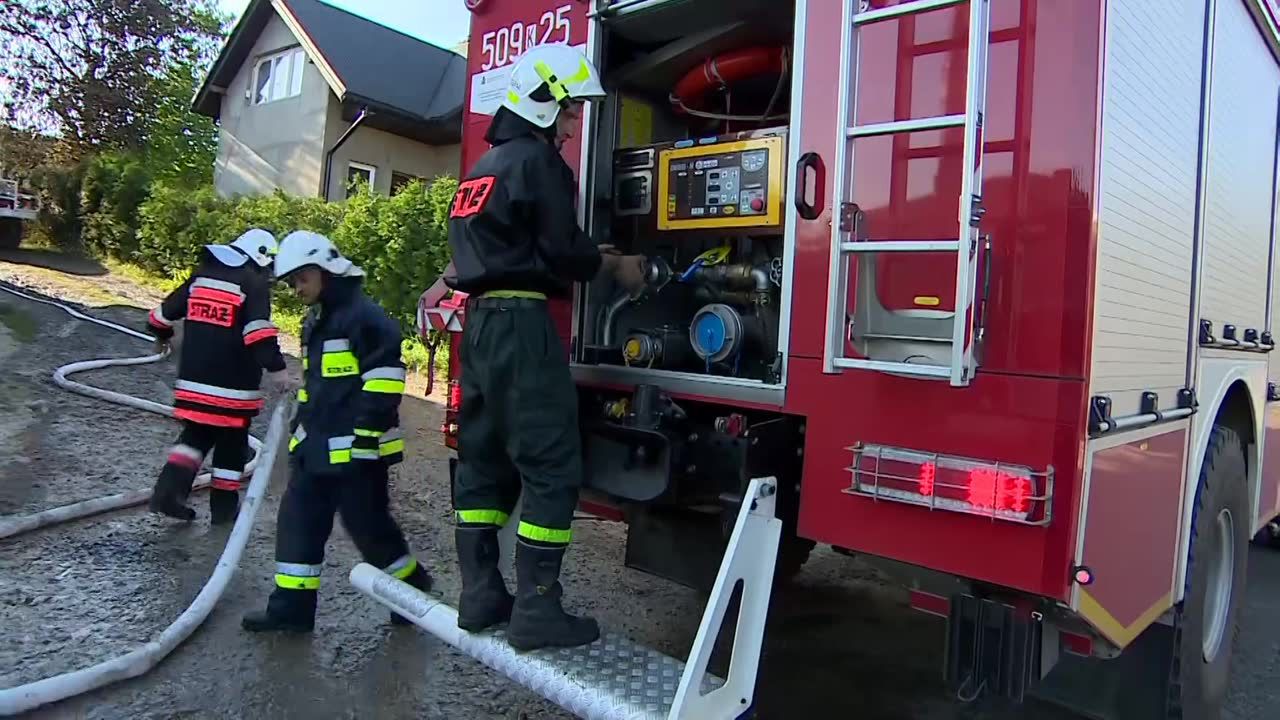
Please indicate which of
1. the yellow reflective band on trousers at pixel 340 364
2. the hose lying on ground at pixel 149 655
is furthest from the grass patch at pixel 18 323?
the yellow reflective band on trousers at pixel 340 364

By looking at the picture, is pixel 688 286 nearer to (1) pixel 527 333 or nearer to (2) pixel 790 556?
(1) pixel 527 333

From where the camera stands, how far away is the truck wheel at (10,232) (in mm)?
23125

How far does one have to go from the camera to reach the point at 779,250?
3285 mm

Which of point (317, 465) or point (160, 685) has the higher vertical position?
point (317, 465)

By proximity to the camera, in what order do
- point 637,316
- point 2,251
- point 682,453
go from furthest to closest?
point 2,251 → point 637,316 → point 682,453

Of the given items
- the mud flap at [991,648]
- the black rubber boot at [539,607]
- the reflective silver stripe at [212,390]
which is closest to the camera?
the mud flap at [991,648]

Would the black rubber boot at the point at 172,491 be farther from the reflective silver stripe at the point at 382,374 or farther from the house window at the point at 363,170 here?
the house window at the point at 363,170

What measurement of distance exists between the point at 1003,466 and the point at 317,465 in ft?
8.58

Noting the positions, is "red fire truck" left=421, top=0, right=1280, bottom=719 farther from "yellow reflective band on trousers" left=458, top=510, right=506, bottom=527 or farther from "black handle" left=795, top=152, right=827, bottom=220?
"yellow reflective band on trousers" left=458, top=510, right=506, bottom=527

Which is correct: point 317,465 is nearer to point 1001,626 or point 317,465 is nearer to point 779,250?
point 779,250

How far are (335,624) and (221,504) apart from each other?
152 cm

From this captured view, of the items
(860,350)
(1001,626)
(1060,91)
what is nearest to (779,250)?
(860,350)

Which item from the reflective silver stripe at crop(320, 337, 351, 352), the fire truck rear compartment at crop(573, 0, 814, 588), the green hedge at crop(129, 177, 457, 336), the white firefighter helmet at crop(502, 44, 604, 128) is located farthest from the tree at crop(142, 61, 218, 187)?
the white firefighter helmet at crop(502, 44, 604, 128)

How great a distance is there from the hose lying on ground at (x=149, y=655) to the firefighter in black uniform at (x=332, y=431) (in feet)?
0.68
